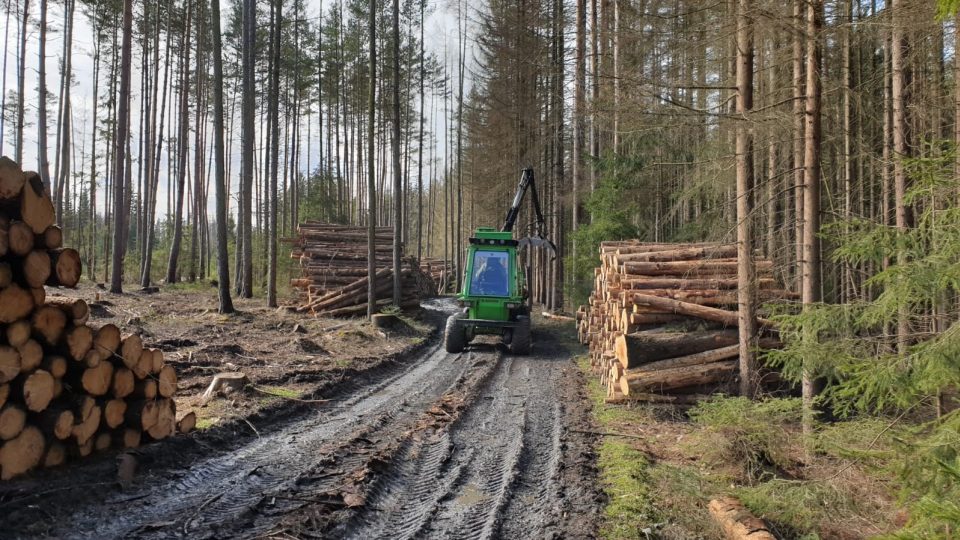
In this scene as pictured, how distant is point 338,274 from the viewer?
62.6 feet

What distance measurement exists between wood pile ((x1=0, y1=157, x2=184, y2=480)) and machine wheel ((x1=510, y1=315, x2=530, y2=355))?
8.83 meters

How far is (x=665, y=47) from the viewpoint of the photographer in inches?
288

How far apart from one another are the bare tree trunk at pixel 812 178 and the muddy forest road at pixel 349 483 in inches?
113

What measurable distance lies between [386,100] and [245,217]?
14932 millimetres

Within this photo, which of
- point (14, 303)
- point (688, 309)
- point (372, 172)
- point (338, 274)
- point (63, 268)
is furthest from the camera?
point (338, 274)

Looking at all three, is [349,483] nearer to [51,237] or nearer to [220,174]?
[51,237]

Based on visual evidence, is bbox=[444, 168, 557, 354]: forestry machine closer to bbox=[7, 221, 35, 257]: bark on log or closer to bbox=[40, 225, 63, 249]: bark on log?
bbox=[40, 225, 63, 249]: bark on log

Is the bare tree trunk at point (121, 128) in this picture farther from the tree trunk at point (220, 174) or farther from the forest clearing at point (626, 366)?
the tree trunk at point (220, 174)

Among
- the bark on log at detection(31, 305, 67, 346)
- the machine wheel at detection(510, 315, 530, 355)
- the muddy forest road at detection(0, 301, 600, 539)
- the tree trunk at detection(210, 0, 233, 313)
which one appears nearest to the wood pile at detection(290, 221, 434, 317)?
the tree trunk at detection(210, 0, 233, 313)

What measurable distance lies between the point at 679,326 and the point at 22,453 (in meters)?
7.83

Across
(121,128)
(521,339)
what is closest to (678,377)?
(521,339)

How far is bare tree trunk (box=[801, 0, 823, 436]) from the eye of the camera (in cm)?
603

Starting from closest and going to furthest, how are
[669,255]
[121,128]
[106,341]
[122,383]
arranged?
[106,341] < [122,383] < [669,255] < [121,128]

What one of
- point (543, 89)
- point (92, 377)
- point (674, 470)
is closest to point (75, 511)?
point (92, 377)
